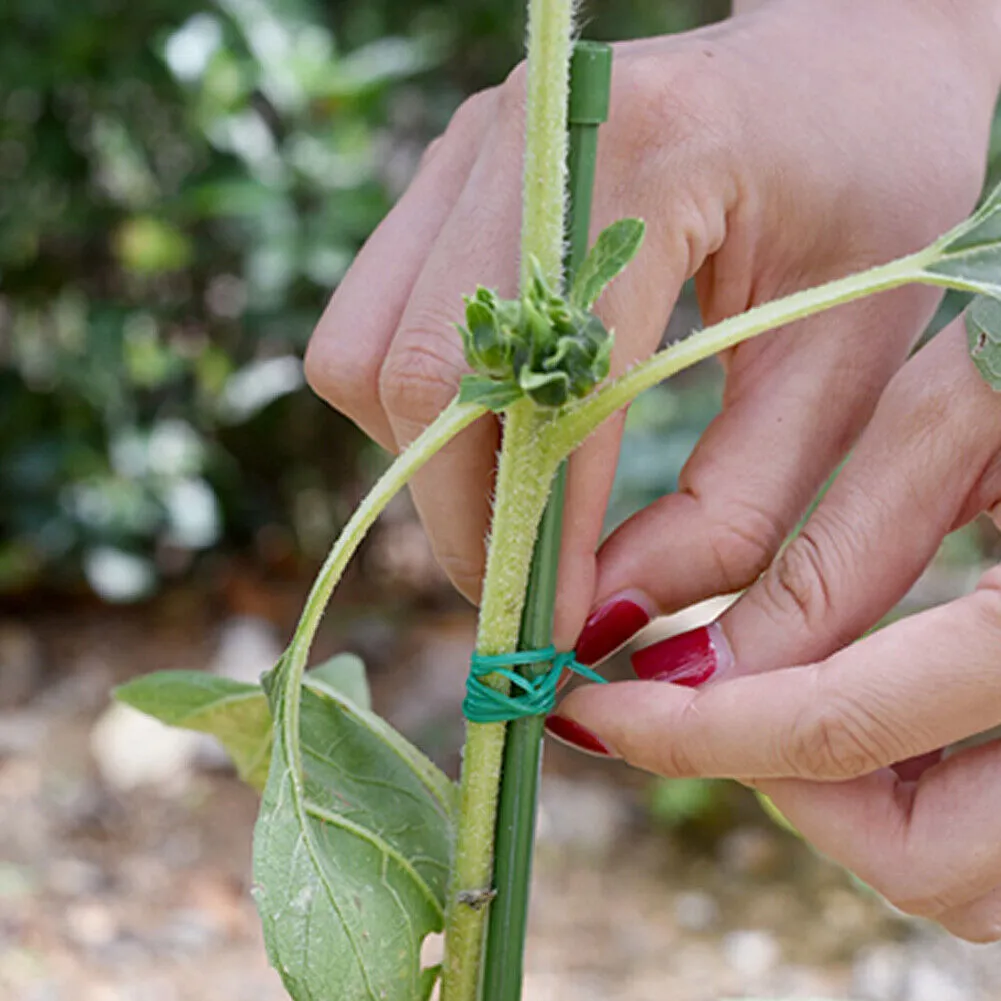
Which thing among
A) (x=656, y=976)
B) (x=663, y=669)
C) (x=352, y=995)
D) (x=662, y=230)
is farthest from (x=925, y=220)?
(x=656, y=976)

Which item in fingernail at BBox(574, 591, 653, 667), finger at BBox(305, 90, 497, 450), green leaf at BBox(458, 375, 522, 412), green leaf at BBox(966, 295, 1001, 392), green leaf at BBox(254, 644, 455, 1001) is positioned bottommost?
green leaf at BBox(254, 644, 455, 1001)

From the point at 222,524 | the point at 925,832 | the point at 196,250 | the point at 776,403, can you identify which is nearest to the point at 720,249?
the point at 776,403

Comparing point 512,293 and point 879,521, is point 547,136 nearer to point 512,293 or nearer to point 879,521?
point 512,293

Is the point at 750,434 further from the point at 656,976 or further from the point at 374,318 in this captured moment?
the point at 656,976

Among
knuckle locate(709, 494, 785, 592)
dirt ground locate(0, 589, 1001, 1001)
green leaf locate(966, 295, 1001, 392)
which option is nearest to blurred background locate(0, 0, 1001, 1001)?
dirt ground locate(0, 589, 1001, 1001)

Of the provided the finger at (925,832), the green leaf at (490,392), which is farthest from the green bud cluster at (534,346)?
the finger at (925,832)

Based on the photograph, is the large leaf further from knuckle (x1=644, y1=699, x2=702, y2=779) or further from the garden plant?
knuckle (x1=644, y1=699, x2=702, y2=779)
